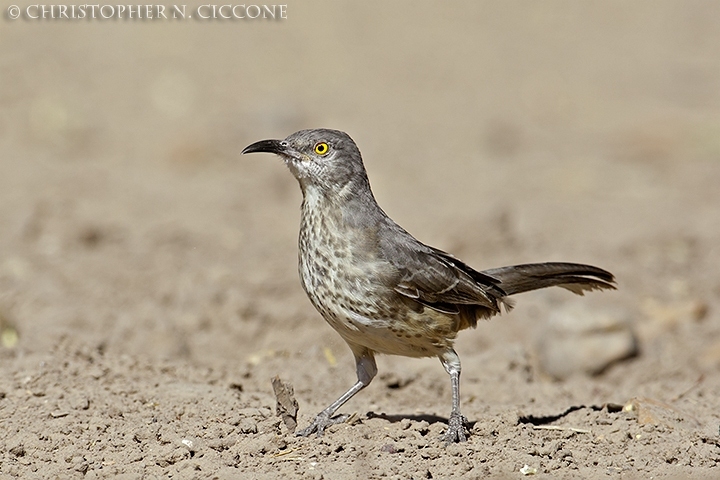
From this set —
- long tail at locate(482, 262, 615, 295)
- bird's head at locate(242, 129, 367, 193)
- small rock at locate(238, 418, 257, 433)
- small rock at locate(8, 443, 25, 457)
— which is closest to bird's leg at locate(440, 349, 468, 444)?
long tail at locate(482, 262, 615, 295)

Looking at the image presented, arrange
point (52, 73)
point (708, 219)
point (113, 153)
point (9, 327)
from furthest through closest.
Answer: point (52, 73) → point (113, 153) → point (708, 219) → point (9, 327)

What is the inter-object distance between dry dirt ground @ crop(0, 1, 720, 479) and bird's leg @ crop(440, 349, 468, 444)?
0.31 feet

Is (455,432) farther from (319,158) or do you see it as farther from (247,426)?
(319,158)

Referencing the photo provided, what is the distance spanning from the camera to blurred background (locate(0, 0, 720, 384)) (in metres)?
7.82

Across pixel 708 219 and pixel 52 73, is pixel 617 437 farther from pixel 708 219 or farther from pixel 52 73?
pixel 52 73

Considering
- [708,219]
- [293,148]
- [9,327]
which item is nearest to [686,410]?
[293,148]

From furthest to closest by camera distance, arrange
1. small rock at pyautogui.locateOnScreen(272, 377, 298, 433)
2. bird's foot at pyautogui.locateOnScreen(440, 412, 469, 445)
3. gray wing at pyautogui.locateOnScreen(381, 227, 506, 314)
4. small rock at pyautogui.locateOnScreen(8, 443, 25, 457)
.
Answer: gray wing at pyautogui.locateOnScreen(381, 227, 506, 314) → small rock at pyautogui.locateOnScreen(272, 377, 298, 433) → bird's foot at pyautogui.locateOnScreen(440, 412, 469, 445) → small rock at pyautogui.locateOnScreen(8, 443, 25, 457)

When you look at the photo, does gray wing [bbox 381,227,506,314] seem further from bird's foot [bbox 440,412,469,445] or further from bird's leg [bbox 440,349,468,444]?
bird's foot [bbox 440,412,469,445]

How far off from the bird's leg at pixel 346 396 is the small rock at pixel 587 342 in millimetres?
2122

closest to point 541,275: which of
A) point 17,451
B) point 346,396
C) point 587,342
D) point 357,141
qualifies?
point 587,342

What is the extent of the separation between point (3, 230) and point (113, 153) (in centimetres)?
287

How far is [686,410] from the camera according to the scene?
581 centimetres

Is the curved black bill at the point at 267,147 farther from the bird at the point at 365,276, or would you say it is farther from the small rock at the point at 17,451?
the small rock at the point at 17,451

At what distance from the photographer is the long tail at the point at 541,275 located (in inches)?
240
